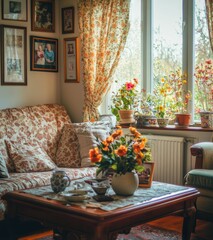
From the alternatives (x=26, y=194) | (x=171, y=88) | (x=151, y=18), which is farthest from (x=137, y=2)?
(x=26, y=194)

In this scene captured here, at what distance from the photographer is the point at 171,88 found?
199 inches

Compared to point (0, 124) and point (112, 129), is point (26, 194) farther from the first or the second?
point (112, 129)

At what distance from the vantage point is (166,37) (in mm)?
5133

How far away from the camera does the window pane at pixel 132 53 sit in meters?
5.37

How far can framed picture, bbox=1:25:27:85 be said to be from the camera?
5.23 metres

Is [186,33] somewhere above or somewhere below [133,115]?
above

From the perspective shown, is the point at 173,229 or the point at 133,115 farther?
the point at 133,115

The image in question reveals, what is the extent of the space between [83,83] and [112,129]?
2.35ft

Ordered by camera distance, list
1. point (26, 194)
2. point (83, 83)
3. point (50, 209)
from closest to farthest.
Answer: point (50, 209)
point (26, 194)
point (83, 83)

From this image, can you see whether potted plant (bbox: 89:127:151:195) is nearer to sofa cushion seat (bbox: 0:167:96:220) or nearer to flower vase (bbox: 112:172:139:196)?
flower vase (bbox: 112:172:139:196)

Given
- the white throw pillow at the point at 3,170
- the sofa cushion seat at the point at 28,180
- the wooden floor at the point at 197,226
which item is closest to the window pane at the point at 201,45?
the wooden floor at the point at 197,226

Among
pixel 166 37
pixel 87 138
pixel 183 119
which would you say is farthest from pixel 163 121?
pixel 166 37

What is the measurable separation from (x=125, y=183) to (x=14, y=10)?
10.0 ft

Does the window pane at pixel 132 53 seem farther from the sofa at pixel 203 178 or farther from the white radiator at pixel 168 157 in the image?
the sofa at pixel 203 178
